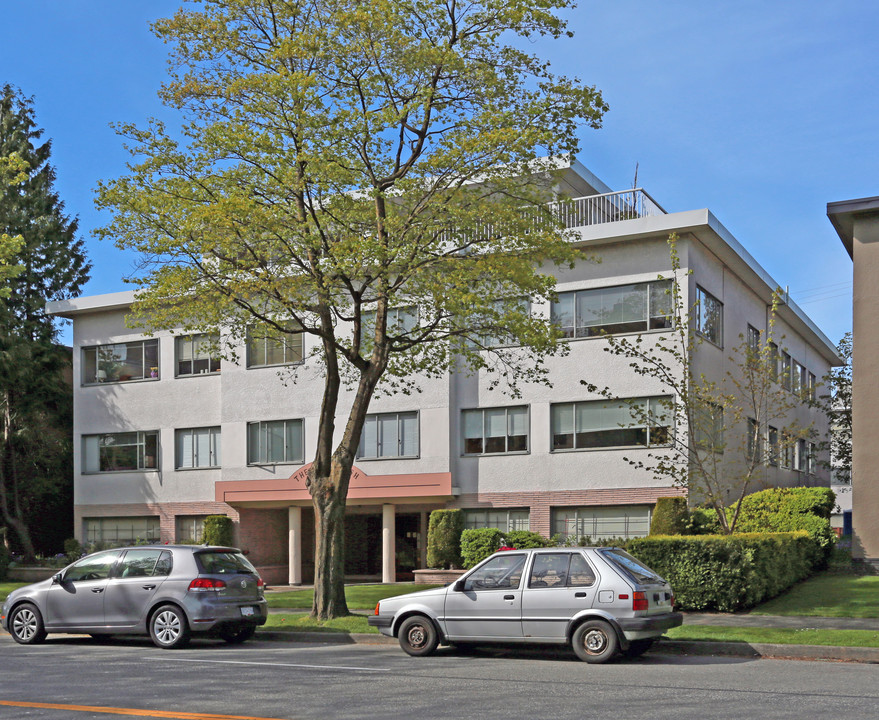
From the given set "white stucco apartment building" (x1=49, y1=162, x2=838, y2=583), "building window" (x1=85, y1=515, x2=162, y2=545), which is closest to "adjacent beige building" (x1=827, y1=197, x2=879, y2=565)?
"white stucco apartment building" (x1=49, y1=162, x2=838, y2=583)

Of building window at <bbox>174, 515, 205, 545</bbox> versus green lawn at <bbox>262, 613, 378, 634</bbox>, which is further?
building window at <bbox>174, 515, 205, 545</bbox>

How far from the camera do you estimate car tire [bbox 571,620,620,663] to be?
13031 millimetres

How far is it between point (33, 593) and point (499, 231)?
9810 mm

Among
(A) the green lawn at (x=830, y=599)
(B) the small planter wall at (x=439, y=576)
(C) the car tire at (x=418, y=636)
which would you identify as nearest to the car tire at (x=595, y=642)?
(C) the car tire at (x=418, y=636)

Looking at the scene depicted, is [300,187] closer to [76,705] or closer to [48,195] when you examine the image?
[76,705]

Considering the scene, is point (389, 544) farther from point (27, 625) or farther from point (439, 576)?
point (27, 625)

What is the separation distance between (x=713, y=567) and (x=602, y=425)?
8625mm

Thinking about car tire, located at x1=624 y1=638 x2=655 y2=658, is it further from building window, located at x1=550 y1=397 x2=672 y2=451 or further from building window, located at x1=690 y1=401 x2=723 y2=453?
building window, located at x1=550 y1=397 x2=672 y2=451

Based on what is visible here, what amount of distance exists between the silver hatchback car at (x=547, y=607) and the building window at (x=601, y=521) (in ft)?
43.6

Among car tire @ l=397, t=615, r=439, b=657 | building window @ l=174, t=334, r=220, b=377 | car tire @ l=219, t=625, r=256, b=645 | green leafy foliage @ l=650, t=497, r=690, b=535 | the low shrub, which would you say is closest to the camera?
car tire @ l=397, t=615, r=439, b=657

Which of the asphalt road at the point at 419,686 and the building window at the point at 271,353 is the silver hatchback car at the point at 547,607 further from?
the building window at the point at 271,353

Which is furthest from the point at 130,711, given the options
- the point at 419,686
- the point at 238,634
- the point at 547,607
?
the point at 238,634

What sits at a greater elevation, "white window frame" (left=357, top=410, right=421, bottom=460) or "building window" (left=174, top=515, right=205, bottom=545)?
"white window frame" (left=357, top=410, right=421, bottom=460)

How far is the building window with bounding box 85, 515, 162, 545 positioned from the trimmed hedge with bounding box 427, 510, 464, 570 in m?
10.9
